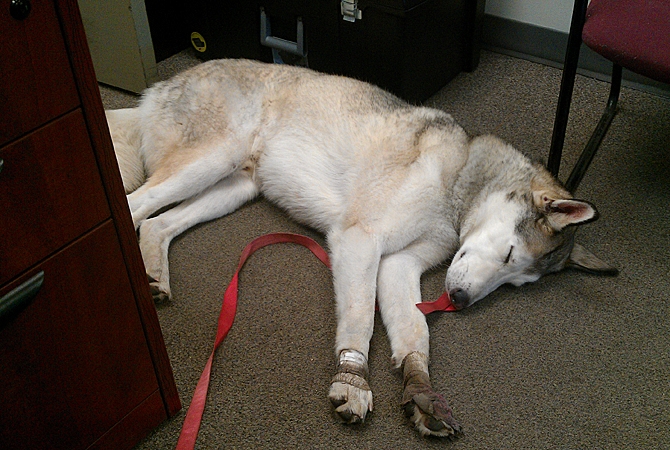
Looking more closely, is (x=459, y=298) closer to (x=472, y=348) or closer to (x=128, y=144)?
(x=472, y=348)

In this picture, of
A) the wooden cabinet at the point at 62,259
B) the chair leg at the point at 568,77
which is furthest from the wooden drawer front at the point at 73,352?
the chair leg at the point at 568,77

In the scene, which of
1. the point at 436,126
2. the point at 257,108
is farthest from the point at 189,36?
the point at 436,126

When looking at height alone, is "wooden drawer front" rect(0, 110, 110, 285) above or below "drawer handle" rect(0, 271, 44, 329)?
above

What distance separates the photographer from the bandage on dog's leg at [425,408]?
5.37 feet

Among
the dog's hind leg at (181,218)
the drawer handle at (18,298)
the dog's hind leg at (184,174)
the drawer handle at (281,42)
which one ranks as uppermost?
the drawer handle at (18,298)

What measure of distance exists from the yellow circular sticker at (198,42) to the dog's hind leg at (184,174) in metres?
1.30

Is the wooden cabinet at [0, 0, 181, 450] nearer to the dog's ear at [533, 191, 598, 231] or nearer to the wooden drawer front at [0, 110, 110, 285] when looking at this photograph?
the wooden drawer front at [0, 110, 110, 285]

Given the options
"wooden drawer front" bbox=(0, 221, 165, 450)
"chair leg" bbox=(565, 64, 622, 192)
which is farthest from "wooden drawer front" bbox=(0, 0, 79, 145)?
"chair leg" bbox=(565, 64, 622, 192)

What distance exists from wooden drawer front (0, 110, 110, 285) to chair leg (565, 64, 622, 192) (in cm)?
188

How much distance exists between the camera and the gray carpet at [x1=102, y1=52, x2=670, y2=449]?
5.56 feet

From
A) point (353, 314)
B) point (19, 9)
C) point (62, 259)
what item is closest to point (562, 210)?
point (353, 314)

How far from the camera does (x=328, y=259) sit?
2.23m

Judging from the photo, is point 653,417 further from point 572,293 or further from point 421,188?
point 421,188

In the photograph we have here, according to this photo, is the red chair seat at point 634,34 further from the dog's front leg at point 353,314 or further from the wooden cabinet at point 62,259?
the wooden cabinet at point 62,259
